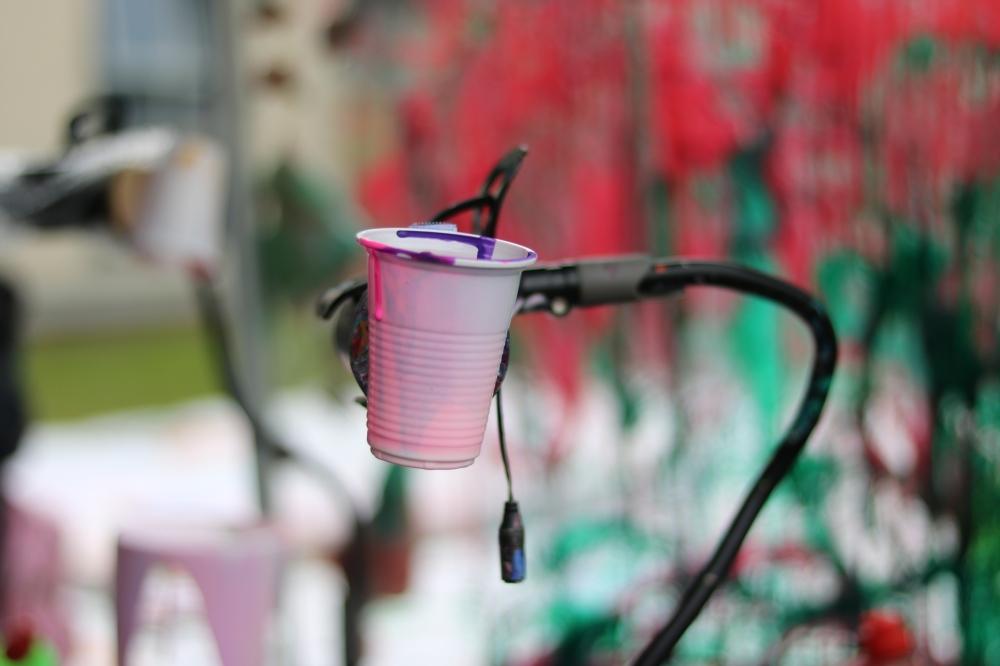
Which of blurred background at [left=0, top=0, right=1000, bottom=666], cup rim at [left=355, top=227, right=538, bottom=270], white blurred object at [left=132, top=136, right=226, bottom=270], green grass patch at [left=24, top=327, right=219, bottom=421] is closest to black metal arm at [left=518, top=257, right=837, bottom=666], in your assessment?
cup rim at [left=355, top=227, right=538, bottom=270]

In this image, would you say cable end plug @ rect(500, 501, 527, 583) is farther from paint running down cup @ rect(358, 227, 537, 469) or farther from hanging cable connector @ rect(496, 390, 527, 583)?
paint running down cup @ rect(358, 227, 537, 469)

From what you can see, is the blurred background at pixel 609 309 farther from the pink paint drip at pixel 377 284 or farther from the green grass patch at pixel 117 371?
the green grass patch at pixel 117 371

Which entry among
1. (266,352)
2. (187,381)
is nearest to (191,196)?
(266,352)

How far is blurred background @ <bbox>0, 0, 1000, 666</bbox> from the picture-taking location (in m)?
1.40

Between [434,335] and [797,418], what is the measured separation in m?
0.34

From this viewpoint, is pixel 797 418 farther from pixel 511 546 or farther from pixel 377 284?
pixel 377 284

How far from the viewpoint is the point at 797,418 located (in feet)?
2.74

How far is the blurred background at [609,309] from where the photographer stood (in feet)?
4.59

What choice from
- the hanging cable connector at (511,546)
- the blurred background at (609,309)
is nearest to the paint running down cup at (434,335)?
the hanging cable connector at (511,546)

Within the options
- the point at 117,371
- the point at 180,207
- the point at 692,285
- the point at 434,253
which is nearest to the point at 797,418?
the point at 692,285

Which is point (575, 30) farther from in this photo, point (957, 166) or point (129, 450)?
point (129, 450)

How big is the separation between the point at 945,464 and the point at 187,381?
18.5ft

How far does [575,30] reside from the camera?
1.75 metres

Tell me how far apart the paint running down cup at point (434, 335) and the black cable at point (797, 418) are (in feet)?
0.67
